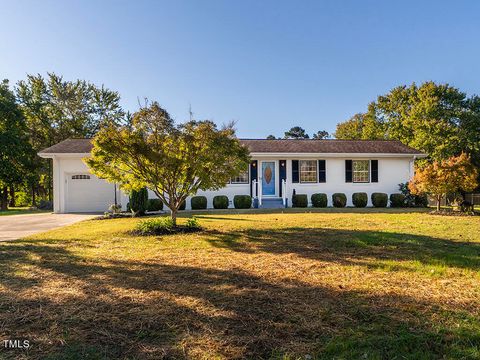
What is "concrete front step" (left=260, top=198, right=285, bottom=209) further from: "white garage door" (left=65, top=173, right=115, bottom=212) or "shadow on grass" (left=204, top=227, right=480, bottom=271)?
"white garage door" (left=65, top=173, right=115, bottom=212)

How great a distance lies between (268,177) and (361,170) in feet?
18.0

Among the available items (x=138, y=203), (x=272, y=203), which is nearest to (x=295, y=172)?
(x=272, y=203)

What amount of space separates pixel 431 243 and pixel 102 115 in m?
32.6

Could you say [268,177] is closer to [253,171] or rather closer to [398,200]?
[253,171]

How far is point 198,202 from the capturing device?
15.2m

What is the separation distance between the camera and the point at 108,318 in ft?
9.01

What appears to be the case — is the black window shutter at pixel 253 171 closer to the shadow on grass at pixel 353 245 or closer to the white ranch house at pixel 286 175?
the white ranch house at pixel 286 175

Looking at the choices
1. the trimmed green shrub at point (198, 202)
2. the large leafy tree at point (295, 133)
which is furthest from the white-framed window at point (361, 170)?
the large leafy tree at point (295, 133)

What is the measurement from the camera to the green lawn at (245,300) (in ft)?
7.46

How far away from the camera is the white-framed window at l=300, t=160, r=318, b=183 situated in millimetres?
16725

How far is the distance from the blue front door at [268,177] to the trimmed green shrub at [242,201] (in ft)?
5.73

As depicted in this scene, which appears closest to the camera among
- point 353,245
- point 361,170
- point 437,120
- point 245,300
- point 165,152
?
point 245,300

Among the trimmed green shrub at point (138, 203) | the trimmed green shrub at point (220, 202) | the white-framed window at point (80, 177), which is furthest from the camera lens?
the white-framed window at point (80, 177)

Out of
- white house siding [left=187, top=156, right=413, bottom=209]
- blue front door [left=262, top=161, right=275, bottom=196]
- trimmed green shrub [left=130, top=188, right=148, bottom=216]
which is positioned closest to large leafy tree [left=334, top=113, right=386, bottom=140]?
white house siding [left=187, top=156, right=413, bottom=209]
